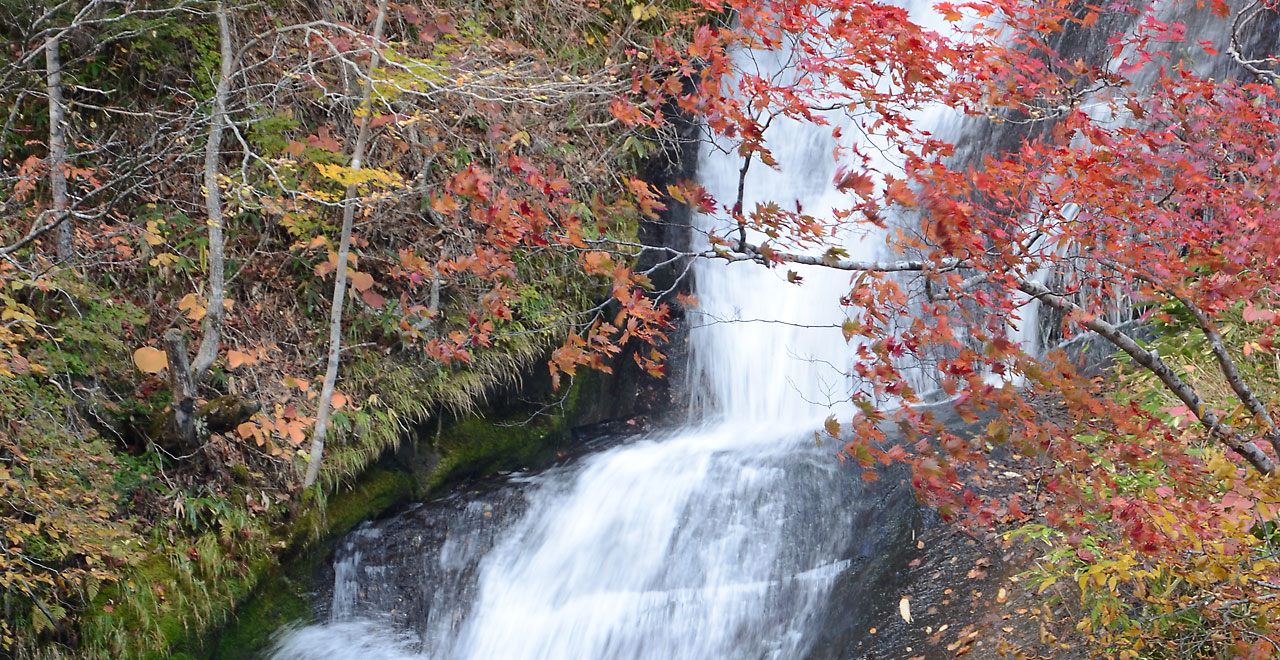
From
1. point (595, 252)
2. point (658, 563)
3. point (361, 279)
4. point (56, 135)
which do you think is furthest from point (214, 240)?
point (658, 563)

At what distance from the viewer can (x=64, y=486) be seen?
12.7 feet

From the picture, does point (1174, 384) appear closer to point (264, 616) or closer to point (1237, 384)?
point (1237, 384)

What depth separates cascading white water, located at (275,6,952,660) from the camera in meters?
4.78

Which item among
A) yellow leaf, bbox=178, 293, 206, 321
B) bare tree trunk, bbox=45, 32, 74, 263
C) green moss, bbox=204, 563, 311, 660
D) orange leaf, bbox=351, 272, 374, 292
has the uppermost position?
bare tree trunk, bbox=45, 32, 74, 263

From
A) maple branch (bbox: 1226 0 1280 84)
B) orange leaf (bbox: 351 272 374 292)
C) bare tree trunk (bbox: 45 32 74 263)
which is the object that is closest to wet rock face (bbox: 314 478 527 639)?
orange leaf (bbox: 351 272 374 292)

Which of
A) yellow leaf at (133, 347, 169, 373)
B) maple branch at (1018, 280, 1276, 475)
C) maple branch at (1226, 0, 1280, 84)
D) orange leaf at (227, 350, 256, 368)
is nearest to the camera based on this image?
maple branch at (1018, 280, 1276, 475)

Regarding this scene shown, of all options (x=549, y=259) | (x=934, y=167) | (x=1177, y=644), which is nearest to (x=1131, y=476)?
(x=1177, y=644)

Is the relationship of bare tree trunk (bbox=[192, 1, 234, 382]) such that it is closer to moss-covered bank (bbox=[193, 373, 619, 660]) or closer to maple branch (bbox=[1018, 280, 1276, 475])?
moss-covered bank (bbox=[193, 373, 619, 660])

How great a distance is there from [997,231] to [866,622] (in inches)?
97.4

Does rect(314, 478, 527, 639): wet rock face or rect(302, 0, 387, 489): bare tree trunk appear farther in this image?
rect(314, 478, 527, 639): wet rock face

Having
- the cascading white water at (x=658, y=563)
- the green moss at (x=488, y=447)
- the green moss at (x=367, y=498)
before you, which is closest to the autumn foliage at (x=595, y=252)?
the green moss at (x=367, y=498)

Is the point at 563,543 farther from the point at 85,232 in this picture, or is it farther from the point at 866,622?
the point at 85,232

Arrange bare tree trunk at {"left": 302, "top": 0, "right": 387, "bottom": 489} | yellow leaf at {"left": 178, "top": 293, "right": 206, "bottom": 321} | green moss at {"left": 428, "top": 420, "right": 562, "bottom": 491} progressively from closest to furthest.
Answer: yellow leaf at {"left": 178, "top": 293, "right": 206, "bottom": 321}, bare tree trunk at {"left": 302, "top": 0, "right": 387, "bottom": 489}, green moss at {"left": 428, "top": 420, "right": 562, "bottom": 491}

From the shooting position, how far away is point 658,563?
17.5 ft
